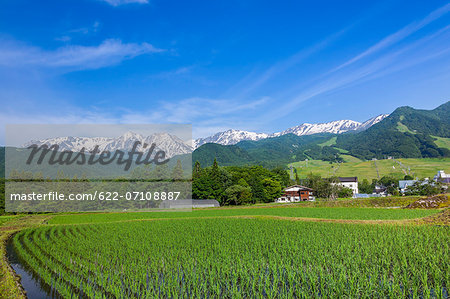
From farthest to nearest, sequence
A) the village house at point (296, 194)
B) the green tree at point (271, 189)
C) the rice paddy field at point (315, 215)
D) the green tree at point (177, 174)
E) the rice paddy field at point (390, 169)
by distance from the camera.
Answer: the rice paddy field at point (390, 169), the village house at point (296, 194), the green tree at point (271, 189), the green tree at point (177, 174), the rice paddy field at point (315, 215)

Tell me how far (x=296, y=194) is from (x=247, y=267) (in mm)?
80427

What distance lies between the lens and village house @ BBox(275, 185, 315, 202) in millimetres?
86325

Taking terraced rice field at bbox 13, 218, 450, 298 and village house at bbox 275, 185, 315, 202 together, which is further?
village house at bbox 275, 185, 315, 202

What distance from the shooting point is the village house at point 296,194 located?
283 feet

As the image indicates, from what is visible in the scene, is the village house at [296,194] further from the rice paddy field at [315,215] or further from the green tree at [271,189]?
the rice paddy field at [315,215]

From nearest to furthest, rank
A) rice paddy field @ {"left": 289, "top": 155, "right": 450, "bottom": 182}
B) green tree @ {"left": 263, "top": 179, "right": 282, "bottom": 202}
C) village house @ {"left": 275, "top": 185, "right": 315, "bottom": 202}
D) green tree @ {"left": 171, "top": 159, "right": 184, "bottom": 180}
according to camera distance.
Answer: green tree @ {"left": 171, "top": 159, "right": 184, "bottom": 180}, green tree @ {"left": 263, "top": 179, "right": 282, "bottom": 202}, village house @ {"left": 275, "top": 185, "right": 315, "bottom": 202}, rice paddy field @ {"left": 289, "top": 155, "right": 450, "bottom": 182}

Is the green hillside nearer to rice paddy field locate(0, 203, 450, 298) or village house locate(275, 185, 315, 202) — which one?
village house locate(275, 185, 315, 202)

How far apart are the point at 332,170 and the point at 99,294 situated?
627ft

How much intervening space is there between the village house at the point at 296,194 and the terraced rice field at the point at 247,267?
6956cm

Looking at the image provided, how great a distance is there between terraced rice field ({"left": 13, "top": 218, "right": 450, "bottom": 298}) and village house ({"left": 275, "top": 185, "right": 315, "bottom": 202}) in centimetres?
6956

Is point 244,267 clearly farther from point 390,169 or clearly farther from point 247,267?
point 390,169

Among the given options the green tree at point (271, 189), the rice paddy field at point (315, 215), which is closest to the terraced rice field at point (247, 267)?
the rice paddy field at point (315, 215)

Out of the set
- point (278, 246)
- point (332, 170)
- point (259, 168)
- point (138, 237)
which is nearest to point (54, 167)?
point (259, 168)

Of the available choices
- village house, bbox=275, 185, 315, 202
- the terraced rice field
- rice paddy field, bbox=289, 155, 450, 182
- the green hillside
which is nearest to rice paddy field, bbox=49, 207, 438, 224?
the terraced rice field
